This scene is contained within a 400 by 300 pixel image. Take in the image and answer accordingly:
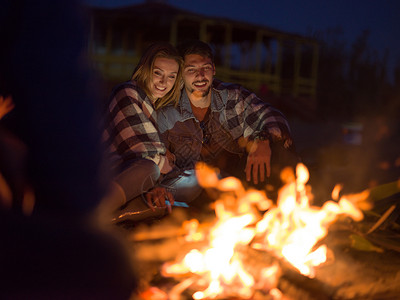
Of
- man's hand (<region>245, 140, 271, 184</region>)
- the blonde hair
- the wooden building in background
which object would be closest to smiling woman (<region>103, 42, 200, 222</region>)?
the blonde hair

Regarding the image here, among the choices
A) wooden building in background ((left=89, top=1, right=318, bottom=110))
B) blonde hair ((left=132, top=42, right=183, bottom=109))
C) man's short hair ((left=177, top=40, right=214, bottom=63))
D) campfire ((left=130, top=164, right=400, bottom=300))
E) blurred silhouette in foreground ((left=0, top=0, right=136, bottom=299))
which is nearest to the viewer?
blurred silhouette in foreground ((left=0, top=0, right=136, bottom=299))

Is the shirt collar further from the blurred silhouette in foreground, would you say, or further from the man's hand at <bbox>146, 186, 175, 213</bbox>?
the blurred silhouette in foreground

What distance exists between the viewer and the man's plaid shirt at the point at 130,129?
9.53ft

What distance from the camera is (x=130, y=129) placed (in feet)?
9.57

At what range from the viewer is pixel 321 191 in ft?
19.6

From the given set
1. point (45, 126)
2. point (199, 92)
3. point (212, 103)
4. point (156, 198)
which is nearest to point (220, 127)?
point (212, 103)

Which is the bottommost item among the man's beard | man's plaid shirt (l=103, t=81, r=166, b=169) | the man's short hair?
man's plaid shirt (l=103, t=81, r=166, b=169)

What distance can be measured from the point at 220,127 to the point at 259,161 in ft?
1.42

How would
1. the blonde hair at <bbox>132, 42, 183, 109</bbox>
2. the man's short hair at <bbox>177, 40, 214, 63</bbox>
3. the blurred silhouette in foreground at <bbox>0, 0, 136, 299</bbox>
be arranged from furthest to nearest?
1. the man's short hair at <bbox>177, 40, 214, 63</bbox>
2. the blonde hair at <bbox>132, 42, 183, 109</bbox>
3. the blurred silhouette in foreground at <bbox>0, 0, 136, 299</bbox>

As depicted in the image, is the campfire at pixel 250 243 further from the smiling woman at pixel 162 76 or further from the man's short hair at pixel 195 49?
the man's short hair at pixel 195 49

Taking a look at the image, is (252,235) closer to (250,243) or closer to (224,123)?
(250,243)

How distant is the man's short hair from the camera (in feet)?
10.6

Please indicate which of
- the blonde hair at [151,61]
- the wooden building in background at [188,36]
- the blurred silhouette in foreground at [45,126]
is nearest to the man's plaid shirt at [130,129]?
the blonde hair at [151,61]

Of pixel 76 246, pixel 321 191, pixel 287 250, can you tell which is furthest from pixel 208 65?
pixel 321 191
